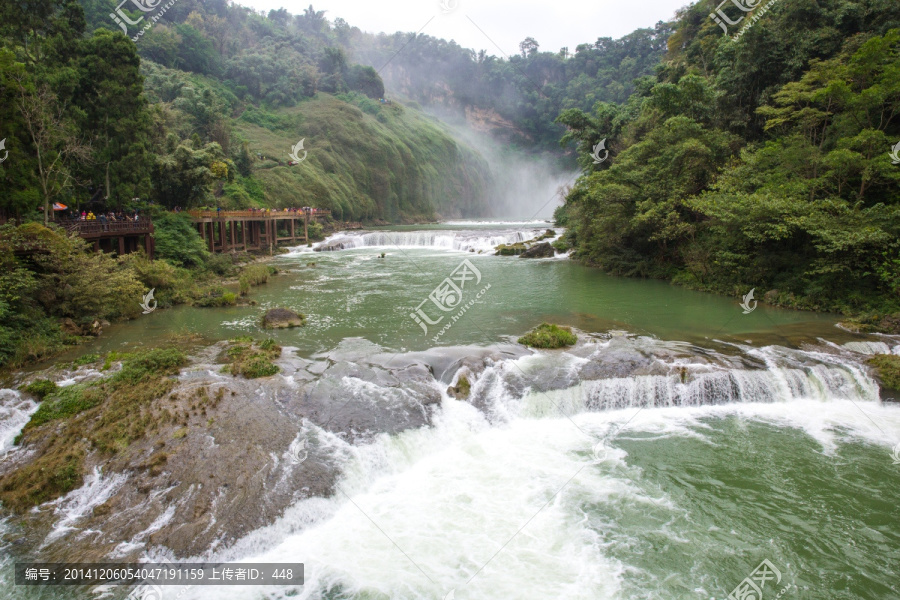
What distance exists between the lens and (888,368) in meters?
11.6

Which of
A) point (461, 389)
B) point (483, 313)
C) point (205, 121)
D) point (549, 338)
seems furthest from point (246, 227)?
point (461, 389)

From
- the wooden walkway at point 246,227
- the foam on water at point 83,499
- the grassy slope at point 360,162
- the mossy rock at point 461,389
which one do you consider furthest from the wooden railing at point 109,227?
the grassy slope at point 360,162

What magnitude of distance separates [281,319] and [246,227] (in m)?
19.6

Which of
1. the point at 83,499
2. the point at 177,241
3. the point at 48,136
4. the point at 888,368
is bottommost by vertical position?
the point at 83,499

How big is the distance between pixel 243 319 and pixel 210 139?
104 feet

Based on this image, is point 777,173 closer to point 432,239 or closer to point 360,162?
point 432,239

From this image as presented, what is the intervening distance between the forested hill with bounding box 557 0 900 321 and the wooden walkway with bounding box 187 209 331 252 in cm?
1958

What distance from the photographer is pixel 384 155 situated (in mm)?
61500

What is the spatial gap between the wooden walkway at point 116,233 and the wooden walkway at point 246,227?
511 centimetres

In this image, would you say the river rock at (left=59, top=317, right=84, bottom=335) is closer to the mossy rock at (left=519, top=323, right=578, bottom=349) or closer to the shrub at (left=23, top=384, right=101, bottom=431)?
the shrub at (left=23, top=384, right=101, bottom=431)

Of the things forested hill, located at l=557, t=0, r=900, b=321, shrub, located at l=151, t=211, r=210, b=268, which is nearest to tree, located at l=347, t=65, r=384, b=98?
shrub, located at l=151, t=211, r=210, b=268

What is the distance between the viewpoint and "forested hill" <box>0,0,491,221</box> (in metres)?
18.1

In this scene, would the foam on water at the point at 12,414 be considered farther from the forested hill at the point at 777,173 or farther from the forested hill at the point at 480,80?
the forested hill at the point at 480,80

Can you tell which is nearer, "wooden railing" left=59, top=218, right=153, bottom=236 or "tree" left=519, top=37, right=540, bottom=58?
"wooden railing" left=59, top=218, right=153, bottom=236
